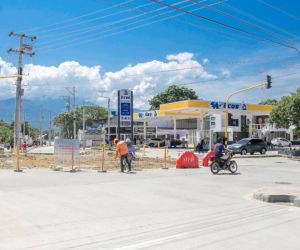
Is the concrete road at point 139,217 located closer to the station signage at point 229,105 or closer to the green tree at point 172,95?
the station signage at point 229,105

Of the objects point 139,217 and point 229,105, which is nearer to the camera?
point 139,217

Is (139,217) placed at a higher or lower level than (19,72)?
lower

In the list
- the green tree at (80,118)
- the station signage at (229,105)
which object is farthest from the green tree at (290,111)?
the green tree at (80,118)

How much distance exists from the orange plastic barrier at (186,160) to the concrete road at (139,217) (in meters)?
8.21

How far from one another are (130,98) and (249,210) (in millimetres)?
18860

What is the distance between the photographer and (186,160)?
83.6 feet

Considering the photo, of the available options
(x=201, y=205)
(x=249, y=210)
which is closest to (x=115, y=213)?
(x=201, y=205)

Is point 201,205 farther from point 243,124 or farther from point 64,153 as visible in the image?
point 243,124

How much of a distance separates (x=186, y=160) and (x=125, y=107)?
20.0 ft

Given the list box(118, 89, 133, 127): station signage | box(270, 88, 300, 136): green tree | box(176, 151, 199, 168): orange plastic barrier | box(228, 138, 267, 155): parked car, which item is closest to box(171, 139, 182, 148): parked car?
box(270, 88, 300, 136): green tree

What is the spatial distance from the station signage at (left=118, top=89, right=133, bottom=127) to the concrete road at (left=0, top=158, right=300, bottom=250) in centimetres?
1233

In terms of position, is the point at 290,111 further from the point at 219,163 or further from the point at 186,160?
the point at 219,163

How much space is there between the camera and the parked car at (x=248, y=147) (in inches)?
1715

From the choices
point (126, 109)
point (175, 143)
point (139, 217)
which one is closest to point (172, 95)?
point (175, 143)
